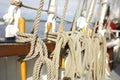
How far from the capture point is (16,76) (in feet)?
5.88

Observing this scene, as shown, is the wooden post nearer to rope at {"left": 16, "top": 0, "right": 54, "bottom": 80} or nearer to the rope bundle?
rope at {"left": 16, "top": 0, "right": 54, "bottom": 80}

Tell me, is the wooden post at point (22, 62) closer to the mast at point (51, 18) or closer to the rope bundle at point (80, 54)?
the rope bundle at point (80, 54)

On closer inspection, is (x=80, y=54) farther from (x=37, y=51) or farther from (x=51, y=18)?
(x=37, y=51)

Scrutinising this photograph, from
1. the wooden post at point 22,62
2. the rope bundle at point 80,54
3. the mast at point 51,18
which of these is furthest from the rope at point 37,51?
the mast at point 51,18

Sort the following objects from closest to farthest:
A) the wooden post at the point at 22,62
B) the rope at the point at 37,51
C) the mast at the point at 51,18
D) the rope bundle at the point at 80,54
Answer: the rope at the point at 37,51
the wooden post at the point at 22,62
the rope bundle at the point at 80,54
the mast at the point at 51,18

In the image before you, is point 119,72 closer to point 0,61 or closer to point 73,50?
point 73,50

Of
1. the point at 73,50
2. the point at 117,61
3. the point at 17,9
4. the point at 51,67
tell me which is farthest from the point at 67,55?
the point at 117,61

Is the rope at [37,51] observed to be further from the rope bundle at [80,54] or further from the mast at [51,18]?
the mast at [51,18]

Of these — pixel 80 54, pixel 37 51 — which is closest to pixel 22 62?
pixel 37 51

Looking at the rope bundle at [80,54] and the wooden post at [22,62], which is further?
the rope bundle at [80,54]

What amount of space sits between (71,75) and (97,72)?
0.44 metres

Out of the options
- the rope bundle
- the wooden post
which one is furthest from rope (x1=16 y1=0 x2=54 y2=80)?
the rope bundle

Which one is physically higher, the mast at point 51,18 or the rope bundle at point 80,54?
the mast at point 51,18

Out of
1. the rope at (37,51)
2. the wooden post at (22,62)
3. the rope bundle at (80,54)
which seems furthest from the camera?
the rope bundle at (80,54)
